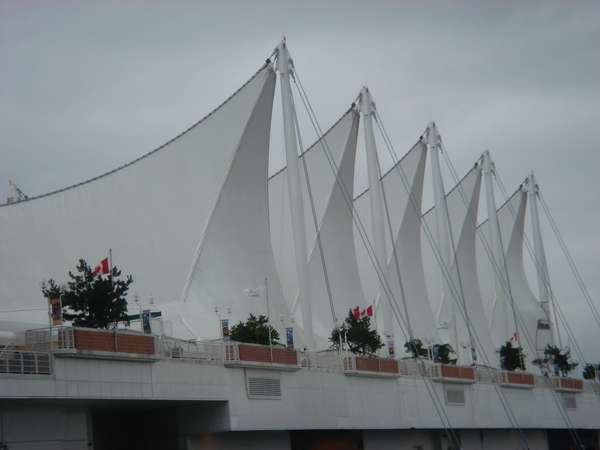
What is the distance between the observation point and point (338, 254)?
4097 centimetres

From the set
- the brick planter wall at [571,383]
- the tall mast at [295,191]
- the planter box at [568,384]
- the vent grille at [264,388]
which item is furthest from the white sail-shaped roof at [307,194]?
the vent grille at [264,388]

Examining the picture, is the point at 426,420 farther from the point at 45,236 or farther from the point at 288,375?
the point at 45,236

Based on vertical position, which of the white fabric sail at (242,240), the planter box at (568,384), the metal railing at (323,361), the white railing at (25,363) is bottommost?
the planter box at (568,384)

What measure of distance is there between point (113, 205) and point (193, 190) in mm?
3107

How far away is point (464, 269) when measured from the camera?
5444 centimetres

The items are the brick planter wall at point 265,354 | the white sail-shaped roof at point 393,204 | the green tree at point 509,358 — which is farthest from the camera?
the white sail-shaped roof at point 393,204

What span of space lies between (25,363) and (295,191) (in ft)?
51.0

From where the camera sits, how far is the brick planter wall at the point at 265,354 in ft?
78.1

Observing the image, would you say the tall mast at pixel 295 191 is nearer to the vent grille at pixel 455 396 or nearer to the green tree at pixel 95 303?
the vent grille at pixel 455 396

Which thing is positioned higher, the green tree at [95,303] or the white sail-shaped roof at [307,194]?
the white sail-shaped roof at [307,194]

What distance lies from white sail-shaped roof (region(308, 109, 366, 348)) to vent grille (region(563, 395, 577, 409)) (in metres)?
12.1

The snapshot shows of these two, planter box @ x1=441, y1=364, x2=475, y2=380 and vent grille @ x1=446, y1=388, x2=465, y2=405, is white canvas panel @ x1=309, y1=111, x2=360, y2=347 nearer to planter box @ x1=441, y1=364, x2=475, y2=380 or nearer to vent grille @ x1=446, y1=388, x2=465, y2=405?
planter box @ x1=441, y1=364, x2=475, y2=380

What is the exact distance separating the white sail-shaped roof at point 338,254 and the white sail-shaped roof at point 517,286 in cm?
1844

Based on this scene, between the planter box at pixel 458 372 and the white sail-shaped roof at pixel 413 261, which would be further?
the white sail-shaped roof at pixel 413 261
